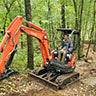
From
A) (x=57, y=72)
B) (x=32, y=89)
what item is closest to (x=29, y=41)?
(x=57, y=72)

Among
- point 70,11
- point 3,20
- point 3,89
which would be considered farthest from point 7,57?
point 70,11

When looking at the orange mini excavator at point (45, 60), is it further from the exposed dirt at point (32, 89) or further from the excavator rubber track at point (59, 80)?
the exposed dirt at point (32, 89)

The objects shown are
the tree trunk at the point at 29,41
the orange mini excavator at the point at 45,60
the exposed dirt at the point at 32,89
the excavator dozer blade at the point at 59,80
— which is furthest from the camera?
the tree trunk at the point at 29,41

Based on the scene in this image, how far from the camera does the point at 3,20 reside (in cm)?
696

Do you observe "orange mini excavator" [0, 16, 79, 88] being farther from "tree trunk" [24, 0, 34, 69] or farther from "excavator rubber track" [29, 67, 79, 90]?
"tree trunk" [24, 0, 34, 69]

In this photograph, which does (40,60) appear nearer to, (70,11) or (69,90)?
(69,90)

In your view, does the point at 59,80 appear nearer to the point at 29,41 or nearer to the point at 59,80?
the point at 59,80

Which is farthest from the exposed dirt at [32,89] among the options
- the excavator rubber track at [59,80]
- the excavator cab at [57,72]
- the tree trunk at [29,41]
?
the tree trunk at [29,41]

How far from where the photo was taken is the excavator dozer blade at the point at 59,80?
5.35 m

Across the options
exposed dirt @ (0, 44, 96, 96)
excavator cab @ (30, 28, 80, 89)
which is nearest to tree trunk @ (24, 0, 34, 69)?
excavator cab @ (30, 28, 80, 89)

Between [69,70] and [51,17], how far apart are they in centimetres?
523

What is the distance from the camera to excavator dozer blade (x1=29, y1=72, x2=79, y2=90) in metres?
5.35

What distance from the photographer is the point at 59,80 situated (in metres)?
5.48

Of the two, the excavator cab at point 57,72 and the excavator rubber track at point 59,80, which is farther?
the excavator cab at point 57,72
